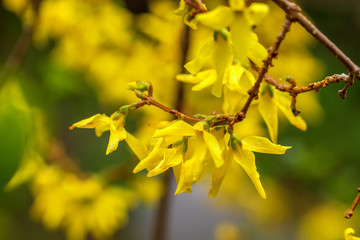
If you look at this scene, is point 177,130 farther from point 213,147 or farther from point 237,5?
point 237,5

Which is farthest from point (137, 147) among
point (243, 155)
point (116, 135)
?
point (243, 155)

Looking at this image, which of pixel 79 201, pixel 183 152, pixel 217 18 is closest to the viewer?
pixel 217 18

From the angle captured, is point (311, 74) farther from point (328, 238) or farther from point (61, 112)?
point (61, 112)

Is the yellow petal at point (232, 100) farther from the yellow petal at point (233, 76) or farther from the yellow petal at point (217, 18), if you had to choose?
the yellow petal at point (217, 18)

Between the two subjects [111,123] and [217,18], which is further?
[111,123]

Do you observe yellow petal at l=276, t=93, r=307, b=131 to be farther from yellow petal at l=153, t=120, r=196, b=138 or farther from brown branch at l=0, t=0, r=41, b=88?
brown branch at l=0, t=0, r=41, b=88

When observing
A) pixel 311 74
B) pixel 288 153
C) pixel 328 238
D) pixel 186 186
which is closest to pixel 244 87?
pixel 186 186
